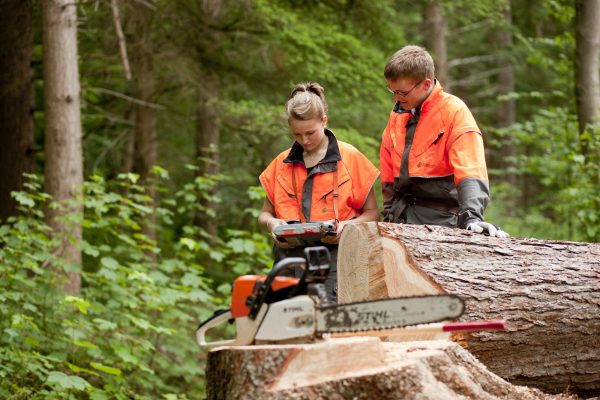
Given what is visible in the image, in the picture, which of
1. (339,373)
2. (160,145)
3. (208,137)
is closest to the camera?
(339,373)

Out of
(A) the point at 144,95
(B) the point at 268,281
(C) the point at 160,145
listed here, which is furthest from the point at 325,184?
(C) the point at 160,145

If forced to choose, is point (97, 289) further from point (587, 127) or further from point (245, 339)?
point (587, 127)

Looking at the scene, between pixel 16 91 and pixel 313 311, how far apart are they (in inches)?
326

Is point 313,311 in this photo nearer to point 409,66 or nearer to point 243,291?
point 243,291

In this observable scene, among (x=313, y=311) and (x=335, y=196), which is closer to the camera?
(x=313, y=311)

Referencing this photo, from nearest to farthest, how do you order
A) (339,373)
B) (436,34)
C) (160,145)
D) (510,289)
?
(339,373) → (510,289) → (160,145) → (436,34)

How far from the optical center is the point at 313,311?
3.31m

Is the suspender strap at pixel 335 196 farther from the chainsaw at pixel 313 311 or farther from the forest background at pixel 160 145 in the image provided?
the forest background at pixel 160 145

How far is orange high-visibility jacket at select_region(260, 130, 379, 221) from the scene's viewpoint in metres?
4.93

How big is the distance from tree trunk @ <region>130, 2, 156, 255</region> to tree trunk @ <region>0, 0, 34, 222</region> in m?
1.39

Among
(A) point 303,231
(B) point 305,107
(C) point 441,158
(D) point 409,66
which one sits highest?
(D) point 409,66

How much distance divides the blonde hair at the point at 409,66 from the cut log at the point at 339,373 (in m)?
1.90

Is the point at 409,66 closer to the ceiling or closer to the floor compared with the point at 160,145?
closer to the floor

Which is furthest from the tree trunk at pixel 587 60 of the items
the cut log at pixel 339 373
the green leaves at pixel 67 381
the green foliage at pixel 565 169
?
the cut log at pixel 339 373
